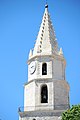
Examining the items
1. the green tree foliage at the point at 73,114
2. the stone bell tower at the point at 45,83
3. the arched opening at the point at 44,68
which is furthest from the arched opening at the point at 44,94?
the green tree foliage at the point at 73,114

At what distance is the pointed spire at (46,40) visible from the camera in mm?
52037

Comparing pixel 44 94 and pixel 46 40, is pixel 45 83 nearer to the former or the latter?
pixel 44 94

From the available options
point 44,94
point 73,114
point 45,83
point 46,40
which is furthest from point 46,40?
point 73,114

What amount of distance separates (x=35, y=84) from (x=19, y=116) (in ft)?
12.7

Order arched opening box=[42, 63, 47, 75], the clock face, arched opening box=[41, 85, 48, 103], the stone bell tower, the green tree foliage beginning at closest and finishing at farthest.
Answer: the green tree foliage
the stone bell tower
arched opening box=[41, 85, 48, 103]
arched opening box=[42, 63, 47, 75]
the clock face

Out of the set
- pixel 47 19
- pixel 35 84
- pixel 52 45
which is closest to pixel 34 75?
pixel 35 84

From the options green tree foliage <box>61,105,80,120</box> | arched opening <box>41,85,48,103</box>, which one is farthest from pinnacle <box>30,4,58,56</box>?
green tree foliage <box>61,105,80,120</box>

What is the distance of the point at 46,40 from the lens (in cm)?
5288

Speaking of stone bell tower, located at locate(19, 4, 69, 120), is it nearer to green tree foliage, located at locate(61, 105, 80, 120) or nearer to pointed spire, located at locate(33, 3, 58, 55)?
pointed spire, located at locate(33, 3, 58, 55)

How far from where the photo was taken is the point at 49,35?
175 ft

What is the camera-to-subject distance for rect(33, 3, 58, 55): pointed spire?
171ft

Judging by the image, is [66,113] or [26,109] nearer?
[66,113]

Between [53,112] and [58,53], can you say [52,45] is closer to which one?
[58,53]

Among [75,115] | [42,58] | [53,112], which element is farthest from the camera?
[42,58]
